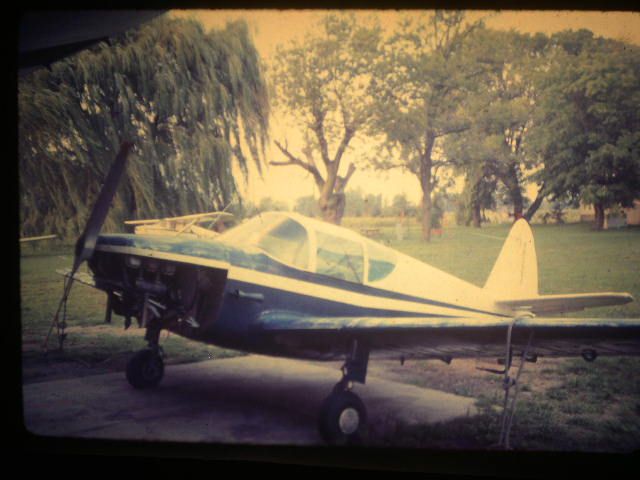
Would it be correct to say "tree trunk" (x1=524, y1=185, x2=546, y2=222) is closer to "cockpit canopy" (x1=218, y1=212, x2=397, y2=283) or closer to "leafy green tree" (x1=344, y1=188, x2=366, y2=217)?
"cockpit canopy" (x1=218, y1=212, x2=397, y2=283)

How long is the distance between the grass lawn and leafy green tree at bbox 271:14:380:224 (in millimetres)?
414

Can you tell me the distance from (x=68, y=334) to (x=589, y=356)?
4447 millimetres

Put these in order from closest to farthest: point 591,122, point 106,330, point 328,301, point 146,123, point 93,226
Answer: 1. point 93,226
2. point 328,301
3. point 591,122
4. point 146,123
5. point 106,330

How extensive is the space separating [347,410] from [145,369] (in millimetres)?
1924

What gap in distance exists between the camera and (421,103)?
4312 millimetres

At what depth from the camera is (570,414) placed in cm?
369

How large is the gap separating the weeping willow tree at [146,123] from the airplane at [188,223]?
85 mm

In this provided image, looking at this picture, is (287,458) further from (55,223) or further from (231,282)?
(55,223)

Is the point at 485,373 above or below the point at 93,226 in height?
below

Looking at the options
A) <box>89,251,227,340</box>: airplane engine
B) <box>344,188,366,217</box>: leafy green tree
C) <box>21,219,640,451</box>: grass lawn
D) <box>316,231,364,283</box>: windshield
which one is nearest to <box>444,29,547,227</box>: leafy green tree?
<box>21,219,640,451</box>: grass lawn

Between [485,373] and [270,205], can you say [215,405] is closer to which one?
[270,205]

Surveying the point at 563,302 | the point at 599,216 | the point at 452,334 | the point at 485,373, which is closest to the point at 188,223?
the point at 452,334

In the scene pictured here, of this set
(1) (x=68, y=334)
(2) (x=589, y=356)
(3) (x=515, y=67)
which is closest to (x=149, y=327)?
(1) (x=68, y=334)

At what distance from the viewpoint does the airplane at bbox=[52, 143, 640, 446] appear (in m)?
3.23
